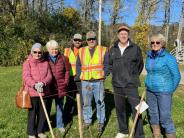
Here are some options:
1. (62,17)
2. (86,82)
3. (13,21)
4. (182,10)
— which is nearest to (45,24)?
(62,17)

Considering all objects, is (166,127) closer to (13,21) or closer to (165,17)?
(13,21)

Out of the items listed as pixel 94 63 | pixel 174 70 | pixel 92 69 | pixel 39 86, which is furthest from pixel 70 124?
pixel 174 70

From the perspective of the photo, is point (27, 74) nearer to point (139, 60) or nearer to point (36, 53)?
point (36, 53)

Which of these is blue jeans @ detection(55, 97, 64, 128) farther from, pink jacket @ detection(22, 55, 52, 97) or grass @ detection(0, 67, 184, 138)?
pink jacket @ detection(22, 55, 52, 97)

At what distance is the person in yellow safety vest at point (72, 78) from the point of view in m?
8.70

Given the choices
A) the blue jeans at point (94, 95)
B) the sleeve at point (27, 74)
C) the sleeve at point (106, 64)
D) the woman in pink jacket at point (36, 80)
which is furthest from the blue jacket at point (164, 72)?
the sleeve at point (27, 74)

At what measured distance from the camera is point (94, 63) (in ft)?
26.6

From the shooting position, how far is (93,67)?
8117 millimetres

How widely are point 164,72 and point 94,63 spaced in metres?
1.55

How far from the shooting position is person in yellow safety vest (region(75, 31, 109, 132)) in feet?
26.4

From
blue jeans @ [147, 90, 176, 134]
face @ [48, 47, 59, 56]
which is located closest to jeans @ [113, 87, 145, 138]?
Answer: blue jeans @ [147, 90, 176, 134]

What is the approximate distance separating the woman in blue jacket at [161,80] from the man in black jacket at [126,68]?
0.23 metres

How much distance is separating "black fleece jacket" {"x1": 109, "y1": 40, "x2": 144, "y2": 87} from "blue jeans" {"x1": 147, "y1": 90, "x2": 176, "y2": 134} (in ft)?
1.28

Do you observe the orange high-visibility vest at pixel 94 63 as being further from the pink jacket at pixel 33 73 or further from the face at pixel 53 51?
the pink jacket at pixel 33 73
